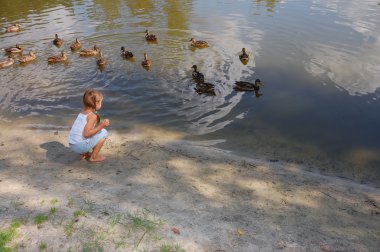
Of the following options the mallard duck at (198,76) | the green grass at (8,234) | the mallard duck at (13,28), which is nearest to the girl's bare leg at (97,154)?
the green grass at (8,234)

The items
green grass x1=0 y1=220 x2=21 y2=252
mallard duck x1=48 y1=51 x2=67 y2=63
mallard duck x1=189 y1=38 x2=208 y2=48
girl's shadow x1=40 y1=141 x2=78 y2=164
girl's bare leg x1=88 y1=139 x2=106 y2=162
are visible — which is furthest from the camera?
mallard duck x1=189 y1=38 x2=208 y2=48

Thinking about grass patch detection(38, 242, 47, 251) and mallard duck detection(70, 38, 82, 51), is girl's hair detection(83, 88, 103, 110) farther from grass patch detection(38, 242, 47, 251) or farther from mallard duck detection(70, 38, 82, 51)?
mallard duck detection(70, 38, 82, 51)

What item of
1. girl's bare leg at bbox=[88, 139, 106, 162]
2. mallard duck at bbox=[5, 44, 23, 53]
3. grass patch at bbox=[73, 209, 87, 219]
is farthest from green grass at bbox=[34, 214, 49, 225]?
mallard duck at bbox=[5, 44, 23, 53]

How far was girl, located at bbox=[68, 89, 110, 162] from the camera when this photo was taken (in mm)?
7508

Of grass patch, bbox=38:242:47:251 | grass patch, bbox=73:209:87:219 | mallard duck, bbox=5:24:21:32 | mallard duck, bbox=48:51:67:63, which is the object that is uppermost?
grass patch, bbox=38:242:47:251

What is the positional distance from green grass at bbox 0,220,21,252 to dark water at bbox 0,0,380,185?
510cm

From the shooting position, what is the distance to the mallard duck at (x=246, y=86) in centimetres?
1209

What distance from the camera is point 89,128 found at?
7648 millimetres

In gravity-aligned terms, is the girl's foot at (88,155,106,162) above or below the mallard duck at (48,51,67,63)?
below

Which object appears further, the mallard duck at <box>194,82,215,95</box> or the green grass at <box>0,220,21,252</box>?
the mallard duck at <box>194,82,215,95</box>

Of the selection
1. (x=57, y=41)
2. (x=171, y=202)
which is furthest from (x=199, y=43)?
(x=171, y=202)

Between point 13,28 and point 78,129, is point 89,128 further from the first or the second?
point 13,28

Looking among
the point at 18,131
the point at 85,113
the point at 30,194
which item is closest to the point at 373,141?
the point at 85,113

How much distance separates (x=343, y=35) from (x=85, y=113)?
45.6 feet
